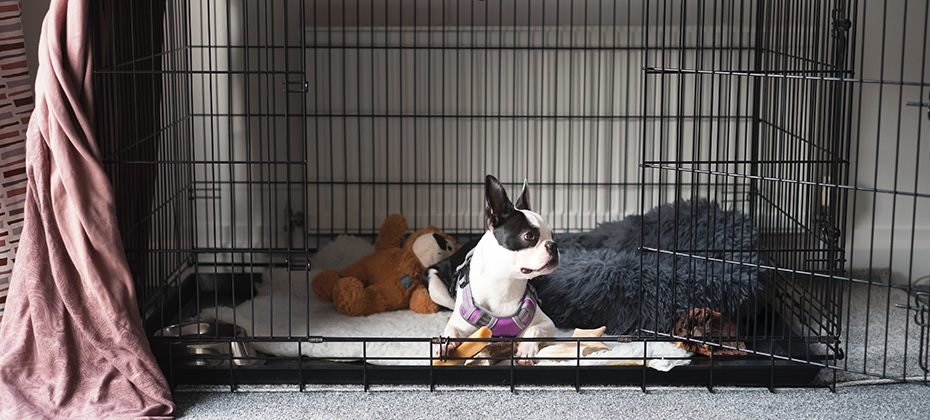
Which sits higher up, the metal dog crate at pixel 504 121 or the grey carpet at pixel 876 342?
the metal dog crate at pixel 504 121

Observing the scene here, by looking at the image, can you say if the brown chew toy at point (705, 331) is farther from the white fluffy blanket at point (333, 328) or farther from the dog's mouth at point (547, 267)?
the dog's mouth at point (547, 267)

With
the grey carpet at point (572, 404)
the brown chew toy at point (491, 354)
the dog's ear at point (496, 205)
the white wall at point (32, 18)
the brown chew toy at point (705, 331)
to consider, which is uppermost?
the white wall at point (32, 18)

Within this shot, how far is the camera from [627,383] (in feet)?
8.22

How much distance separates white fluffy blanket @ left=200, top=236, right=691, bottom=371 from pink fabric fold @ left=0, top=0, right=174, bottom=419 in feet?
1.17

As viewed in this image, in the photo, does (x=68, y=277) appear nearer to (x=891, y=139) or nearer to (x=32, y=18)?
(x=32, y=18)

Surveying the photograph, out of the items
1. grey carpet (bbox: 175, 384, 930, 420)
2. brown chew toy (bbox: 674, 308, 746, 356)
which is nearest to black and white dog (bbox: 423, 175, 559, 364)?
grey carpet (bbox: 175, 384, 930, 420)

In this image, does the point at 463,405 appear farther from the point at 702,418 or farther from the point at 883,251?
the point at 883,251

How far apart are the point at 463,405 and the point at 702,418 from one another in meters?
0.60

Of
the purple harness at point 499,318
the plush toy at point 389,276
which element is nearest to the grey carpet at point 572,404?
the purple harness at point 499,318

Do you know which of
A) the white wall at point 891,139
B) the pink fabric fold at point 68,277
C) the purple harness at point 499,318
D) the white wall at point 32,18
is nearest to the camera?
the pink fabric fold at point 68,277

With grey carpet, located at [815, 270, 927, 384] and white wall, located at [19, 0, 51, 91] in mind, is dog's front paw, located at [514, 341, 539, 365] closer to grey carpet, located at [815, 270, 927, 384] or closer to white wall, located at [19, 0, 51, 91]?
grey carpet, located at [815, 270, 927, 384]

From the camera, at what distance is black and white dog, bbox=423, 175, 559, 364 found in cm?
249

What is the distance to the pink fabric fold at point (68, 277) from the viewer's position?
2.22 metres

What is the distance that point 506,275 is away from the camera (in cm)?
254
